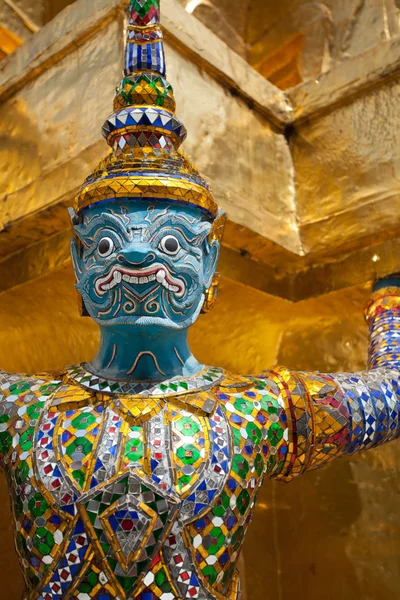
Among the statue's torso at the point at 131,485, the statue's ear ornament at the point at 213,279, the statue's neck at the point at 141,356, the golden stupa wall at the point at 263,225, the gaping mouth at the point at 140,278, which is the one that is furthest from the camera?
the golden stupa wall at the point at 263,225

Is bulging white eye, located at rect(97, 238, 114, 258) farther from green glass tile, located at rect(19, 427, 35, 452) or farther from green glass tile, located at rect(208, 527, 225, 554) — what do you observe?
green glass tile, located at rect(208, 527, 225, 554)

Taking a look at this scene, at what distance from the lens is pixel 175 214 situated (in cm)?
176

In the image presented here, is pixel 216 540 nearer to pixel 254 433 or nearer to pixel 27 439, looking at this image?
pixel 254 433

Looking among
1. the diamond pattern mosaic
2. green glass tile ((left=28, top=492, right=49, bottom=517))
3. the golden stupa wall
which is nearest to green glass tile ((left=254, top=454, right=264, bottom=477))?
the diamond pattern mosaic

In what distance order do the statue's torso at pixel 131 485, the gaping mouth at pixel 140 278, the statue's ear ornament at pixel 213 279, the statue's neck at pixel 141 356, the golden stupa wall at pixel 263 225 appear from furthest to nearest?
the golden stupa wall at pixel 263 225 → the statue's ear ornament at pixel 213 279 → the statue's neck at pixel 141 356 → the gaping mouth at pixel 140 278 → the statue's torso at pixel 131 485

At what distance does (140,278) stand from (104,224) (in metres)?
0.20

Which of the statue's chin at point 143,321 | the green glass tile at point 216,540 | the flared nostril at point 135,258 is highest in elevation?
the flared nostril at point 135,258

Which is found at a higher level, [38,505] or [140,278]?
[140,278]

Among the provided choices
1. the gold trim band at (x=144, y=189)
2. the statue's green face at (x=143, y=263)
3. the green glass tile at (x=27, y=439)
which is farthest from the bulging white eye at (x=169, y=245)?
the green glass tile at (x=27, y=439)

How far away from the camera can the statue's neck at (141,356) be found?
1769 millimetres

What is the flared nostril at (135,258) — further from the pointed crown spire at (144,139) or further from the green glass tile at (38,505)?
the green glass tile at (38,505)

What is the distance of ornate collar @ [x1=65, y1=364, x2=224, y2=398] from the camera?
1.74 metres

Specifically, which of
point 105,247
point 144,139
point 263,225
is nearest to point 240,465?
point 105,247

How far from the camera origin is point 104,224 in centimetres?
175
